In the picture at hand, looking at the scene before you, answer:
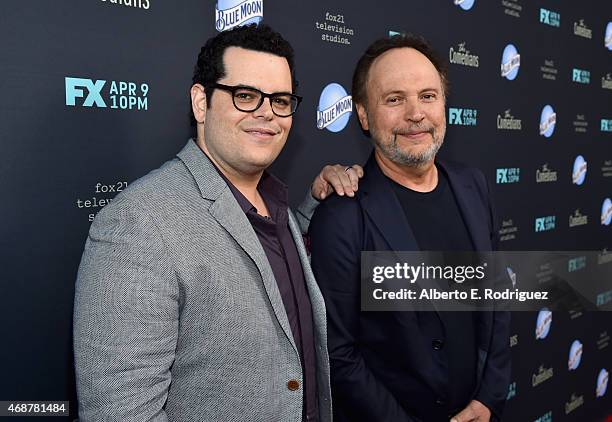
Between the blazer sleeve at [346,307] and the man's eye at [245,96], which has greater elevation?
the man's eye at [245,96]

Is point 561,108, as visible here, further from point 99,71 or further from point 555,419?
point 99,71

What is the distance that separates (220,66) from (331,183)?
53 cm

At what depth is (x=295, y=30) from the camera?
2.01 m

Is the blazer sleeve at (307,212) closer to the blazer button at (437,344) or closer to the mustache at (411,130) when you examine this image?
the mustache at (411,130)

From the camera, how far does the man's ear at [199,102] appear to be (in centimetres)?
134

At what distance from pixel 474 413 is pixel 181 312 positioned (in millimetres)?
1088

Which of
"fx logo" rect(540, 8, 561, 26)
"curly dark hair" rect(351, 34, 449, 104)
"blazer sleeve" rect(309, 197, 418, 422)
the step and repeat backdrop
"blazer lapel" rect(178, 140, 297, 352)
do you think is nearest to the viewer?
"blazer lapel" rect(178, 140, 297, 352)

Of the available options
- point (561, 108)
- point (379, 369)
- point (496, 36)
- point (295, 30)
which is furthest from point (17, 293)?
point (561, 108)

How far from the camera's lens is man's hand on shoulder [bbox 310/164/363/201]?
1.62 meters

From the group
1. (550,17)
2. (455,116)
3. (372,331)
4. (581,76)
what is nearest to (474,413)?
(372,331)

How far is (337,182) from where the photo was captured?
1637 mm

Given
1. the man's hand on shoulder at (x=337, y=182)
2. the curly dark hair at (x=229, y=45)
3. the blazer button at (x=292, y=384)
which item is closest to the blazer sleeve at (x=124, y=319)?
the blazer button at (x=292, y=384)

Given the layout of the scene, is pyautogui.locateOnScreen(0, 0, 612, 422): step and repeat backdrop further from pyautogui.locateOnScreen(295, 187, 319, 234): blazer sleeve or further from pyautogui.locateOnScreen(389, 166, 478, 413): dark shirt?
pyautogui.locateOnScreen(389, 166, 478, 413): dark shirt

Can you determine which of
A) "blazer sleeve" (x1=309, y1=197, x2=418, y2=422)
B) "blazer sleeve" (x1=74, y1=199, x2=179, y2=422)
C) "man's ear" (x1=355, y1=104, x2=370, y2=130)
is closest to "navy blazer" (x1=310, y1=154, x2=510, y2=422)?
"blazer sleeve" (x1=309, y1=197, x2=418, y2=422)
